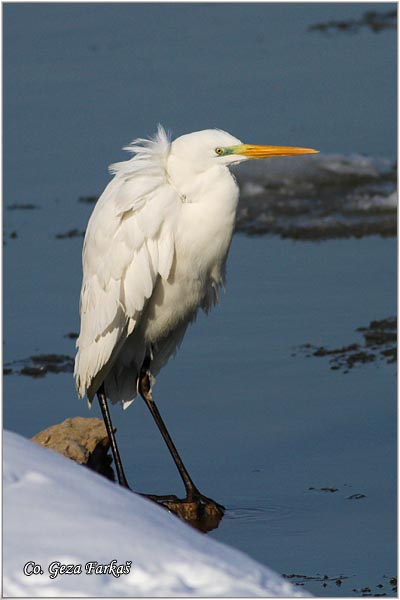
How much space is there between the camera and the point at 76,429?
5.75 metres

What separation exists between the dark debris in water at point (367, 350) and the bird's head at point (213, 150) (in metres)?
1.81

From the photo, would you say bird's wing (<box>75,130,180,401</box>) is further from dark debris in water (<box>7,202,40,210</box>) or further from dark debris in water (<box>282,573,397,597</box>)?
dark debris in water (<box>7,202,40,210</box>)

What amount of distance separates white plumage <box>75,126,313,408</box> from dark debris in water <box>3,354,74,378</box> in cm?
123

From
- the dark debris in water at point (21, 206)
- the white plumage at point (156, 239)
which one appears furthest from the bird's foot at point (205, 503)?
the dark debris in water at point (21, 206)

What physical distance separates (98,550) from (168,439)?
2.76m

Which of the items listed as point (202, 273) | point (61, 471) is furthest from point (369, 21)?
point (61, 471)

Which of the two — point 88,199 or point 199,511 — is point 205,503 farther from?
point 88,199

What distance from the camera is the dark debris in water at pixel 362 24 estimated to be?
14438 mm

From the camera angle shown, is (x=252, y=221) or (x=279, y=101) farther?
(x=279, y=101)

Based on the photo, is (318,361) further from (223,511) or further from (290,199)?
(290,199)

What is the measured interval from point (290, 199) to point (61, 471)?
6998 millimetres

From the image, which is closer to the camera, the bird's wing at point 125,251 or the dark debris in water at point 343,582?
the dark debris in water at point 343,582

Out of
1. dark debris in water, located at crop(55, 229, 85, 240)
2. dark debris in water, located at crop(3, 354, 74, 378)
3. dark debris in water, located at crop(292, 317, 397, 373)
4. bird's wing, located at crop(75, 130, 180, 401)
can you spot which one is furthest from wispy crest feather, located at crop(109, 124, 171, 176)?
dark debris in water, located at crop(55, 229, 85, 240)

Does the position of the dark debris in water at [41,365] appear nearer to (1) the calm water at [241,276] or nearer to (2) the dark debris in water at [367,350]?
(1) the calm water at [241,276]
